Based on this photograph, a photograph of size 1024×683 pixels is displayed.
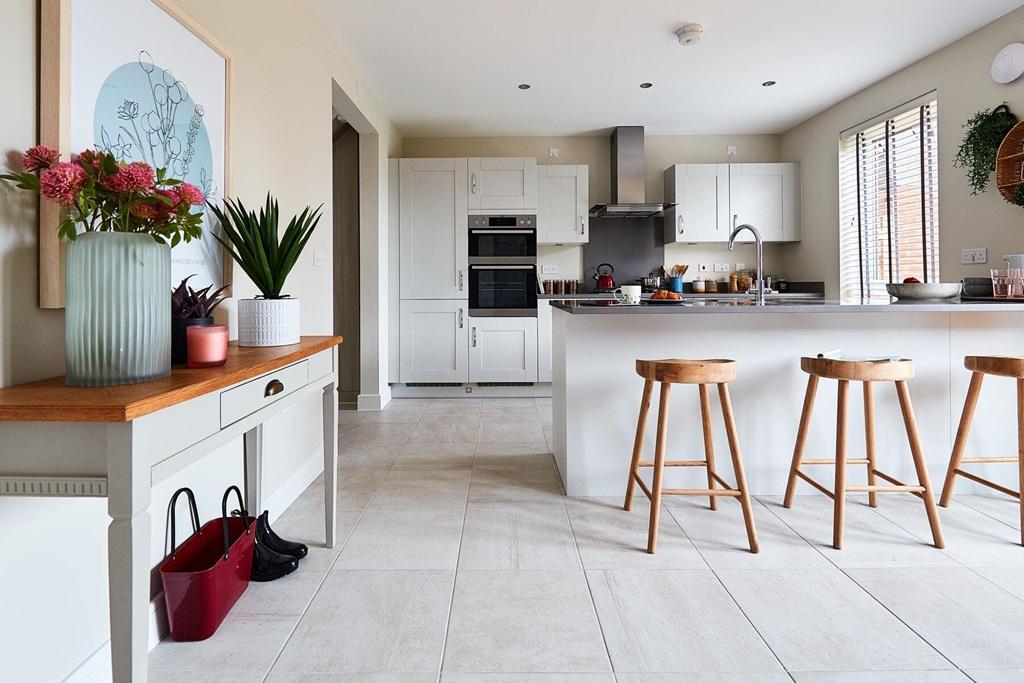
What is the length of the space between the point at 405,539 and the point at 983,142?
12.9 feet

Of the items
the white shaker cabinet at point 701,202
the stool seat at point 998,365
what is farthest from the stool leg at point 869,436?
the white shaker cabinet at point 701,202

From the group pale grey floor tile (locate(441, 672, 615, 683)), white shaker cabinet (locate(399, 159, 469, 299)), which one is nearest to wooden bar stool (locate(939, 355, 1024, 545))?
pale grey floor tile (locate(441, 672, 615, 683))

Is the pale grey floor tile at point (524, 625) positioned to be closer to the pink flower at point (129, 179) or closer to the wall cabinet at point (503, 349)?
the pink flower at point (129, 179)

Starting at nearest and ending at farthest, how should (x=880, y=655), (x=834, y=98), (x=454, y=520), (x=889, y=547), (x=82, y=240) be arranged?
1. (x=82, y=240)
2. (x=880, y=655)
3. (x=889, y=547)
4. (x=454, y=520)
5. (x=834, y=98)

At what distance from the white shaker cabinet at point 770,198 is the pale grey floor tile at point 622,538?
3844 millimetres

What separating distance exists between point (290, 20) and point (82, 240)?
2.21m

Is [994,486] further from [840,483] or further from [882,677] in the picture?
[882,677]

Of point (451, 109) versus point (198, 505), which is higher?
point (451, 109)

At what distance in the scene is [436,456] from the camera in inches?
135

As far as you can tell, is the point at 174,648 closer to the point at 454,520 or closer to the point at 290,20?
the point at 454,520

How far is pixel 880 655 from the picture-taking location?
1.50m

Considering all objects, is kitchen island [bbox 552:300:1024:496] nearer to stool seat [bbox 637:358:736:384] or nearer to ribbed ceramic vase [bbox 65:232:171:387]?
stool seat [bbox 637:358:736:384]

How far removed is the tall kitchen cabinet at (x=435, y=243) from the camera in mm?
5273

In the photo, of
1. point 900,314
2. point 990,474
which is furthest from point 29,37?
point 990,474
